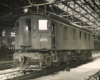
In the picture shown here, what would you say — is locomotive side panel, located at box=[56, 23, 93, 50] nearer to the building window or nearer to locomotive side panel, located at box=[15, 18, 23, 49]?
the building window

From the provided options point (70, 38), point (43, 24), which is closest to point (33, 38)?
point (43, 24)

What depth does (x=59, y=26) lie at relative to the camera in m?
11.1

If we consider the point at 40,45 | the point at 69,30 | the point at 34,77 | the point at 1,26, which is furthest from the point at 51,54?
the point at 1,26

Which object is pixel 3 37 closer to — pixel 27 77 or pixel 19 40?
pixel 19 40

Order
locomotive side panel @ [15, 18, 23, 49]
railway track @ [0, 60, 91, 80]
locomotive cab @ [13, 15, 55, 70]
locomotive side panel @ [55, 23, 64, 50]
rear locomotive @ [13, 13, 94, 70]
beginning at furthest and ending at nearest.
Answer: locomotive side panel @ [55, 23, 64, 50] → locomotive side panel @ [15, 18, 23, 49] → locomotive cab @ [13, 15, 55, 70] → rear locomotive @ [13, 13, 94, 70] → railway track @ [0, 60, 91, 80]

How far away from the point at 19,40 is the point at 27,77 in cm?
305

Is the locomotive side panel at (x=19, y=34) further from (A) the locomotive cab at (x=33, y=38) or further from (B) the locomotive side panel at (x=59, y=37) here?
(B) the locomotive side panel at (x=59, y=37)

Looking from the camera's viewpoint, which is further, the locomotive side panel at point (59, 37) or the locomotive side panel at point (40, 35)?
the locomotive side panel at point (59, 37)

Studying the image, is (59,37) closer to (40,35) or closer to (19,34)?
(40,35)

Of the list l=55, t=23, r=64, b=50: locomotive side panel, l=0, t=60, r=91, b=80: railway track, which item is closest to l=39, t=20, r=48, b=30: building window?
l=55, t=23, r=64, b=50: locomotive side panel

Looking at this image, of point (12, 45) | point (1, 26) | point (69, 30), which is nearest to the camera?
point (69, 30)

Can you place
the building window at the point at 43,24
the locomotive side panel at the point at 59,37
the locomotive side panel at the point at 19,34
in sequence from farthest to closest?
the locomotive side panel at the point at 59,37 < the locomotive side panel at the point at 19,34 < the building window at the point at 43,24

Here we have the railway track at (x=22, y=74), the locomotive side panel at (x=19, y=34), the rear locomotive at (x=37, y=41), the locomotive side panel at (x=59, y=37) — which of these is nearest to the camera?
the railway track at (x=22, y=74)

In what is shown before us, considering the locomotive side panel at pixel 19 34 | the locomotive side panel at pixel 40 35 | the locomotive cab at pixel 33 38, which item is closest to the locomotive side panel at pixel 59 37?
the locomotive cab at pixel 33 38
